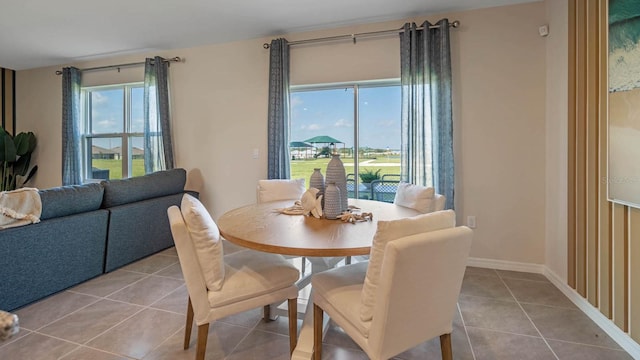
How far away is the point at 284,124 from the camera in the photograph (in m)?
3.40

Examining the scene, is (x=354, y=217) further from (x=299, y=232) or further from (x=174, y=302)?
(x=174, y=302)

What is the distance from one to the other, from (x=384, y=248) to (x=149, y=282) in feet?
7.55

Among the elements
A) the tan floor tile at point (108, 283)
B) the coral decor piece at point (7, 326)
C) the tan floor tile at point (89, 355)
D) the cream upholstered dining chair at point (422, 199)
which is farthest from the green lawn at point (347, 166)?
the coral decor piece at point (7, 326)

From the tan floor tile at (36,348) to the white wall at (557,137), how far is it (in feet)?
11.2

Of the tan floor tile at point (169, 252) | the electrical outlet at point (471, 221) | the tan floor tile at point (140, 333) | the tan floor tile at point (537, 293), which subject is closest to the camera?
the tan floor tile at point (140, 333)

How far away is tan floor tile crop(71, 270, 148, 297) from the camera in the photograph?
94.9 inches

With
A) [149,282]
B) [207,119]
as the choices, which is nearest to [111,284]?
[149,282]

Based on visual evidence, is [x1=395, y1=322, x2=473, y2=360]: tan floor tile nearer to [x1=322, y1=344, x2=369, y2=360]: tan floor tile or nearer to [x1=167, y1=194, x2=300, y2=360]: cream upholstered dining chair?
[x1=322, y1=344, x2=369, y2=360]: tan floor tile

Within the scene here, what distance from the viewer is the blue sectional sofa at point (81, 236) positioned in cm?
209

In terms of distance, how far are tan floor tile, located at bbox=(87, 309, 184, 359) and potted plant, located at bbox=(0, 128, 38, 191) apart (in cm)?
428

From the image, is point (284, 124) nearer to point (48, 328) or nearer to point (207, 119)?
point (207, 119)

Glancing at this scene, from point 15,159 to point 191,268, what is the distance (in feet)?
16.6

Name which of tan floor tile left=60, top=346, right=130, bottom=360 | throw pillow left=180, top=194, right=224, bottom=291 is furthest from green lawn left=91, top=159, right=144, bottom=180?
throw pillow left=180, top=194, right=224, bottom=291

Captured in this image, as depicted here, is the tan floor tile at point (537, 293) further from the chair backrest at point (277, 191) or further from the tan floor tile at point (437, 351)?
the chair backrest at point (277, 191)
